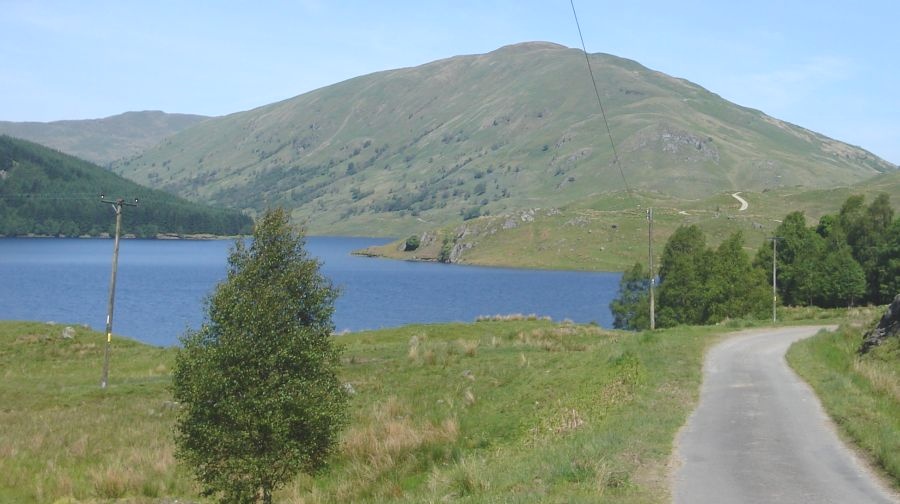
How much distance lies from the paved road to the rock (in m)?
5.75

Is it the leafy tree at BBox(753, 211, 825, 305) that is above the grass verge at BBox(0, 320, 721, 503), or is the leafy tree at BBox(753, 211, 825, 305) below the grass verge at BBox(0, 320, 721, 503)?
above

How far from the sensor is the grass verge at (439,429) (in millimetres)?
16000

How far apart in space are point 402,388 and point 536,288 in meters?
131

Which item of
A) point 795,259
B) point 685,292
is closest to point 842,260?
point 795,259

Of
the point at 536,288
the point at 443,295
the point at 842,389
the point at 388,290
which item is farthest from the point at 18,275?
the point at 842,389

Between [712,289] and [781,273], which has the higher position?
[781,273]

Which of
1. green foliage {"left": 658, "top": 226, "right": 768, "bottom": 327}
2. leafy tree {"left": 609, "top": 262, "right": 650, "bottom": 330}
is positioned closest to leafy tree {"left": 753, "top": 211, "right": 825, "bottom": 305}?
green foliage {"left": 658, "top": 226, "right": 768, "bottom": 327}

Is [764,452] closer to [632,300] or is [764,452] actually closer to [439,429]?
[439,429]

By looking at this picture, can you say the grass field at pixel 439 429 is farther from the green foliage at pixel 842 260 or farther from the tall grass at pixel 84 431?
the green foliage at pixel 842 260

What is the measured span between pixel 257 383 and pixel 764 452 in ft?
39.4

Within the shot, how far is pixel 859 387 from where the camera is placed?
25.7m

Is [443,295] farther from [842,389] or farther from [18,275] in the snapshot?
[842,389]

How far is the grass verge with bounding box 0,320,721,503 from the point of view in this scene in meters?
16.0

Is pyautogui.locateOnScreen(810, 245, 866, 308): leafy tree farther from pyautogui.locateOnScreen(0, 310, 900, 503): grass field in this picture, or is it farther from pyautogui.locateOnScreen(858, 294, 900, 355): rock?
pyautogui.locateOnScreen(858, 294, 900, 355): rock
